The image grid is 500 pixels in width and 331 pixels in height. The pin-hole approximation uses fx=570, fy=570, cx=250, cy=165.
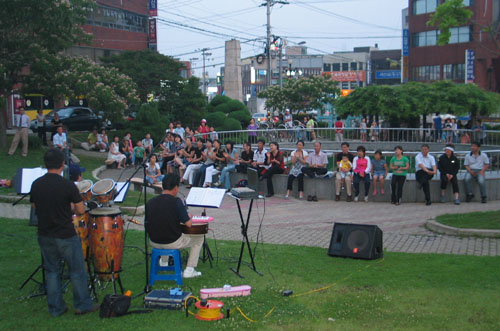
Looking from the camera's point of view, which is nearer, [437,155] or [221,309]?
[221,309]

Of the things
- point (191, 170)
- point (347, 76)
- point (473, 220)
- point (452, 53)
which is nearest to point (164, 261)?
point (473, 220)

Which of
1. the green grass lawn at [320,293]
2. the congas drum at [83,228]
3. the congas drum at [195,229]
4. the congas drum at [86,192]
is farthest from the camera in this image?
the congas drum at [86,192]

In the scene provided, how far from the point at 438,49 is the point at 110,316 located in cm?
5840

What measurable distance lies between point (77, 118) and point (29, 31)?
10524 millimetres

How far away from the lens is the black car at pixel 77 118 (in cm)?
3334

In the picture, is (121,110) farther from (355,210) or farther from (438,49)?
(438,49)

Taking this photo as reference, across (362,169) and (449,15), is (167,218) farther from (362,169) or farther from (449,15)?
(362,169)

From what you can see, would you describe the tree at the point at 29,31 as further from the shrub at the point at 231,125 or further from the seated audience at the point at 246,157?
the shrub at the point at 231,125

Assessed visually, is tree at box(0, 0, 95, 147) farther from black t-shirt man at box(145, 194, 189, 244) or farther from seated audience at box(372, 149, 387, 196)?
black t-shirt man at box(145, 194, 189, 244)

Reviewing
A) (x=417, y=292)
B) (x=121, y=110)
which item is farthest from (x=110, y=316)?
(x=121, y=110)

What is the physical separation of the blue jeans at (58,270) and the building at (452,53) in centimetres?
5127

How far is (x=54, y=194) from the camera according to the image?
21.7ft

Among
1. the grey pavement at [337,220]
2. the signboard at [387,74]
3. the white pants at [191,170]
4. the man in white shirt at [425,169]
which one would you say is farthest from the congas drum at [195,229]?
the signboard at [387,74]

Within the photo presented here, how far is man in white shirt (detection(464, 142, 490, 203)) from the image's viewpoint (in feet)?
53.4
